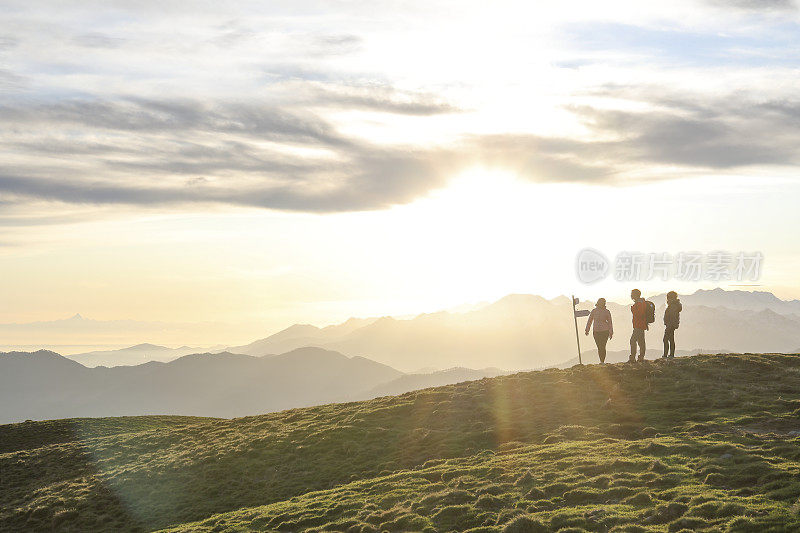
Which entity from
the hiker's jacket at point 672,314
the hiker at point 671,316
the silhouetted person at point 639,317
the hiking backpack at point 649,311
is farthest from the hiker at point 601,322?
the hiker's jacket at point 672,314

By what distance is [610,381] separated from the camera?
38.9 m

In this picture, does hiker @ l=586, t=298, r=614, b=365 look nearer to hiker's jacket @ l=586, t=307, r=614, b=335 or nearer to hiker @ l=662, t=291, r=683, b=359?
hiker's jacket @ l=586, t=307, r=614, b=335

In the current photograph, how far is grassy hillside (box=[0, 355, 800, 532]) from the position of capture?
21219 millimetres

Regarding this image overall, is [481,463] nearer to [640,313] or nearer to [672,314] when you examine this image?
[640,313]

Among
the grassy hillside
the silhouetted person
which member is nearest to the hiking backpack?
the silhouetted person

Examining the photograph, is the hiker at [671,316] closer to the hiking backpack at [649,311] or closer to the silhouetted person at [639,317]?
the hiking backpack at [649,311]

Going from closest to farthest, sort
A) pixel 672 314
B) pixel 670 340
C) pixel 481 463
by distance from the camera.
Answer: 1. pixel 481 463
2. pixel 672 314
3. pixel 670 340

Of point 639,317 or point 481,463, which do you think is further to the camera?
point 639,317

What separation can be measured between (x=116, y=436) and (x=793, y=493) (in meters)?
51.2

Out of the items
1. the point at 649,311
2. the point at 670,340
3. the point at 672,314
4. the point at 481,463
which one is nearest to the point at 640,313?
the point at 649,311

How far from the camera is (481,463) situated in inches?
1147

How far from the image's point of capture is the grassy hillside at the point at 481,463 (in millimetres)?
21219

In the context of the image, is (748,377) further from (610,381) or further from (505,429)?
(505,429)

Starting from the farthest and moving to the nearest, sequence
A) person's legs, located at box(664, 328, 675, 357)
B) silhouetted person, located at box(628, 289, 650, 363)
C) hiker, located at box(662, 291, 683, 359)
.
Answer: person's legs, located at box(664, 328, 675, 357) < hiker, located at box(662, 291, 683, 359) < silhouetted person, located at box(628, 289, 650, 363)
